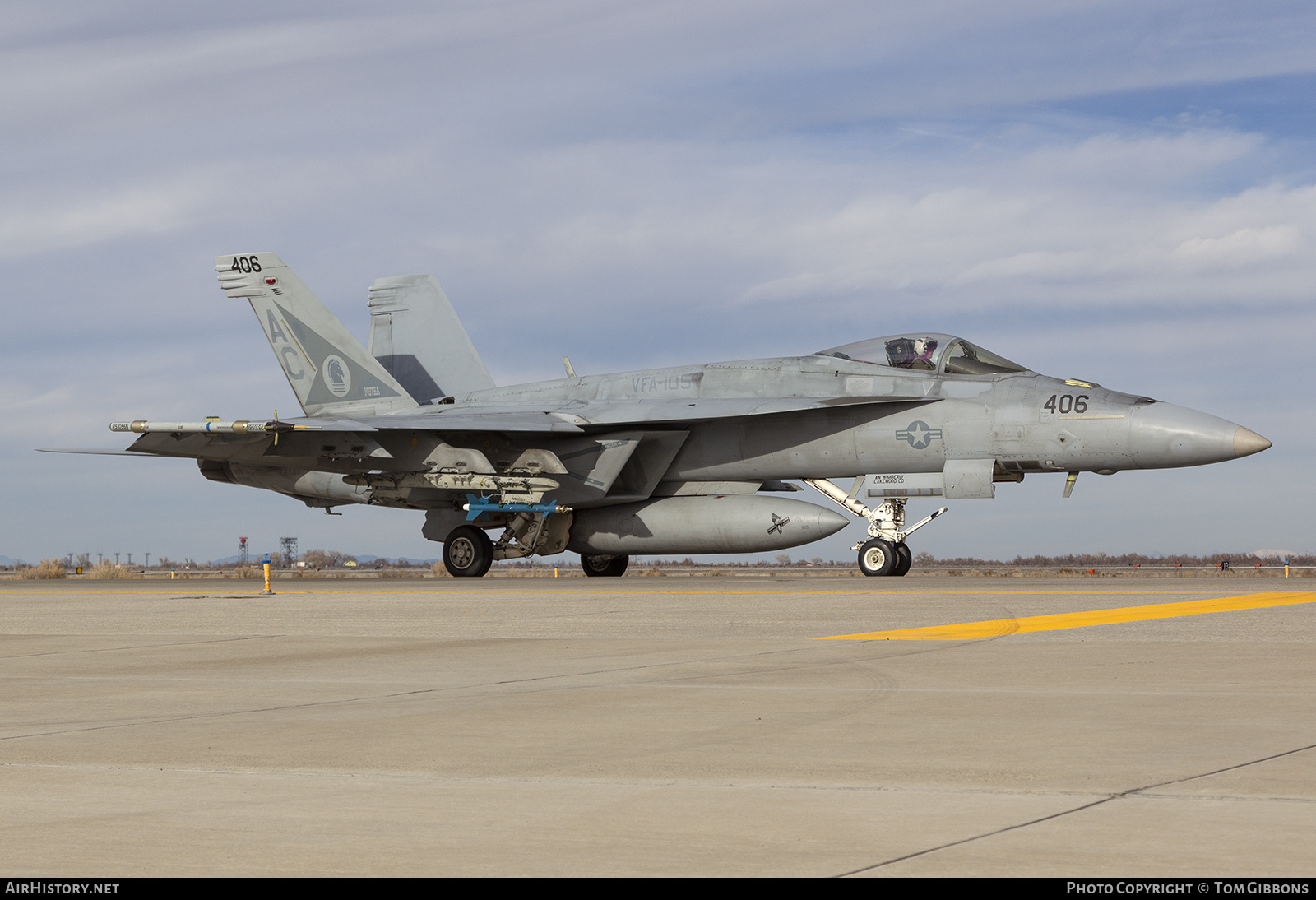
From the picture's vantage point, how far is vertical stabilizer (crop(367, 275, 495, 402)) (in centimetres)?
2927

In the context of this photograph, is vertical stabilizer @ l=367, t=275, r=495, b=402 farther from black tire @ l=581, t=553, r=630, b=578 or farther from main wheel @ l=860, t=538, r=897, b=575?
main wheel @ l=860, t=538, r=897, b=575

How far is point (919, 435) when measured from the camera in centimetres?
2034

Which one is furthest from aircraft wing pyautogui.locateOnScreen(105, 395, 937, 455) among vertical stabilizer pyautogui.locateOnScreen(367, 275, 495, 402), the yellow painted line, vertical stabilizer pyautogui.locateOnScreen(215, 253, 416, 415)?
the yellow painted line

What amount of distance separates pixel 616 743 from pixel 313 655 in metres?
4.92

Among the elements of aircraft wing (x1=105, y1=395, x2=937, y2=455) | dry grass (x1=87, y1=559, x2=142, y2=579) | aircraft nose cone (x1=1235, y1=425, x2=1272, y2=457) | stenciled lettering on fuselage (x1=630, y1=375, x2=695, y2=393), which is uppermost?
stenciled lettering on fuselage (x1=630, y1=375, x2=695, y2=393)

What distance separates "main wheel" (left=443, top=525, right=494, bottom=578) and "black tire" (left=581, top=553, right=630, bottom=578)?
2005mm

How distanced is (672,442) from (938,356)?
466 centimetres

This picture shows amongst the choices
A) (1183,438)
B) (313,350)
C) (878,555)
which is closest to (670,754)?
(1183,438)

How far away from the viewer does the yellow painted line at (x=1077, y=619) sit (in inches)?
405

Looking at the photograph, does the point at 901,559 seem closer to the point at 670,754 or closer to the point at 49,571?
the point at 670,754

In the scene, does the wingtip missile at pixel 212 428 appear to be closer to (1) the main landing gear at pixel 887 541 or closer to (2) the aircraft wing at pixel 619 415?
(2) the aircraft wing at pixel 619 415

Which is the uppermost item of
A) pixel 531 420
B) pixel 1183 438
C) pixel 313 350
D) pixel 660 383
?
pixel 313 350

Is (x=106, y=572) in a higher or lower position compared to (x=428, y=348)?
lower

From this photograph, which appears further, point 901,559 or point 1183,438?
point 901,559
